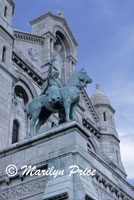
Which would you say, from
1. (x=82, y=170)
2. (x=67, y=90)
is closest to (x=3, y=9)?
(x=67, y=90)

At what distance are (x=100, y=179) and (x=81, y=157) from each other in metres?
4.24

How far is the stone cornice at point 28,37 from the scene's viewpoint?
28.7 m

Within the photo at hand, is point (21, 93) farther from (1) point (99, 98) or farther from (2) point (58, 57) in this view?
(1) point (99, 98)

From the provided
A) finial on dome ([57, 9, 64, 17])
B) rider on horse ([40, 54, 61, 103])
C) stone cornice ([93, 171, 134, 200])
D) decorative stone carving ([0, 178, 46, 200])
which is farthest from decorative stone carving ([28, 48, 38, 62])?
decorative stone carving ([0, 178, 46, 200])

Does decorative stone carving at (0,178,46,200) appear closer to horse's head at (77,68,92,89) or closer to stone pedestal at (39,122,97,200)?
stone pedestal at (39,122,97,200)

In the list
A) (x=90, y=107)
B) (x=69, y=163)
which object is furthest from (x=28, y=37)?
(x=69, y=163)

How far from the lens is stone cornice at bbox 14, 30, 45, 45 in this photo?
94.0 ft

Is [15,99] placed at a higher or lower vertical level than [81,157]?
higher

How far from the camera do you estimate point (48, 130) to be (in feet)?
51.1

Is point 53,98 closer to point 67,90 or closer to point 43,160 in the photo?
point 67,90

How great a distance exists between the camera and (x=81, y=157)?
14.5 m

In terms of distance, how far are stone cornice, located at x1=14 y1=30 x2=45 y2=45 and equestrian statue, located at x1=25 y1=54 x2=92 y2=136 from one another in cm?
1217

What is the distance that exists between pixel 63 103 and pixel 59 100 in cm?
23

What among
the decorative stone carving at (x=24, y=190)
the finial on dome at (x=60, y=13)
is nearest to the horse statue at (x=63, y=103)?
the decorative stone carving at (x=24, y=190)
